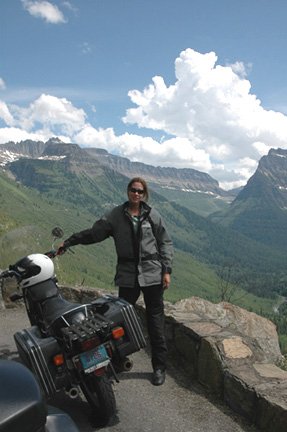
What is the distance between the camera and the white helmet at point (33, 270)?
504cm

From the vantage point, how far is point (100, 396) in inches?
175

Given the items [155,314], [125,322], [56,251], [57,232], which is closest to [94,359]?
[125,322]

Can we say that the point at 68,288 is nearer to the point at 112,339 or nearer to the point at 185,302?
the point at 185,302

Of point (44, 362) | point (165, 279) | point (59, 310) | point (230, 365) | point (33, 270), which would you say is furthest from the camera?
point (165, 279)

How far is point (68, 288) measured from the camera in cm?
973

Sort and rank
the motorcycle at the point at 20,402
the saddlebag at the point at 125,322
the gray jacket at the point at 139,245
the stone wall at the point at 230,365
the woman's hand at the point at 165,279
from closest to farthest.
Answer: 1. the motorcycle at the point at 20,402
2. the stone wall at the point at 230,365
3. the saddlebag at the point at 125,322
4. the gray jacket at the point at 139,245
5. the woman's hand at the point at 165,279

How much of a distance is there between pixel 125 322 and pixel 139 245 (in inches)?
48.4

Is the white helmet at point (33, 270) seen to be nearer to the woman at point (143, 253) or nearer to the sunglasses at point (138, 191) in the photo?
the woman at point (143, 253)

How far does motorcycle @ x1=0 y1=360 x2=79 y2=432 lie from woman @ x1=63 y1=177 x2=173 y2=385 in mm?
3525

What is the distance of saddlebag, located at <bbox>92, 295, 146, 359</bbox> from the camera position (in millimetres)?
4613

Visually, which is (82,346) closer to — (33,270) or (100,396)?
(100,396)

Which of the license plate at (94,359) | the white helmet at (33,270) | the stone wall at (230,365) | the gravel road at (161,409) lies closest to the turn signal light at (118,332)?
the license plate at (94,359)

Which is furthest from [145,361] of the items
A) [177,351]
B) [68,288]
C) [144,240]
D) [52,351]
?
[68,288]

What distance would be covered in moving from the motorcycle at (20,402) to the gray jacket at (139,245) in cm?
351
